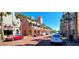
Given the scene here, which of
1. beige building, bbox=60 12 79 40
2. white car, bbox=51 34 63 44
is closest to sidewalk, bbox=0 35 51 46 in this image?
white car, bbox=51 34 63 44

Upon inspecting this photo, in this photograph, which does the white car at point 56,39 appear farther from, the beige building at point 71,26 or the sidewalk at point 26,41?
the beige building at point 71,26

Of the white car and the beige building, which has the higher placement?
the beige building

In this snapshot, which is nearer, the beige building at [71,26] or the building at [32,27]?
the building at [32,27]

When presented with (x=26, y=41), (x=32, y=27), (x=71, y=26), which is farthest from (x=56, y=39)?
(x=71, y=26)

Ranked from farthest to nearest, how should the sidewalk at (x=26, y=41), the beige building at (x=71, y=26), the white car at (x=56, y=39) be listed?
the beige building at (x=71, y=26) → the white car at (x=56, y=39) → the sidewalk at (x=26, y=41)

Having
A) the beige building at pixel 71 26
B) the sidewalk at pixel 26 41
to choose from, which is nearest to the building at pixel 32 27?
the sidewalk at pixel 26 41

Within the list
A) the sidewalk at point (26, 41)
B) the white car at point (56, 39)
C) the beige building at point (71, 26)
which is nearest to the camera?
the sidewalk at point (26, 41)

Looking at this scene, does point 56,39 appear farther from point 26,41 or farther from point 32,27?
point 26,41

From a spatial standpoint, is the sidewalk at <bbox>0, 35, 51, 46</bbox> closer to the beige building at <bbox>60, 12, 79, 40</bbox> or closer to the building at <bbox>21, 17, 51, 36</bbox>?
the building at <bbox>21, 17, 51, 36</bbox>

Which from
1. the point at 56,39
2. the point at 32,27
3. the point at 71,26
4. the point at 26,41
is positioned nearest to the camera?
the point at 26,41

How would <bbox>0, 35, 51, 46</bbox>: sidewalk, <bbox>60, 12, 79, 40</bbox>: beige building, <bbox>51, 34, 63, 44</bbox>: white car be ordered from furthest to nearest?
1. <bbox>60, 12, 79, 40</bbox>: beige building
2. <bbox>51, 34, 63, 44</bbox>: white car
3. <bbox>0, 35, 51, 46</bbox>: sidewalk
